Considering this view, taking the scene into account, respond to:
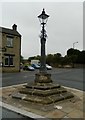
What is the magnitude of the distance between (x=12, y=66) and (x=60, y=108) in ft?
67.5

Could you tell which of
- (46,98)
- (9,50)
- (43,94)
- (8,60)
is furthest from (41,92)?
(9,50)

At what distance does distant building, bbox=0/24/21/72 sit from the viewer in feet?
84.1

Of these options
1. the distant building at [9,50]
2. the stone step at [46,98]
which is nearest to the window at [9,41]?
the distant building at [9,50]

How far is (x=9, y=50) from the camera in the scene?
1050 inches

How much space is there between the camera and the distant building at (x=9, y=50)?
84.1 ft

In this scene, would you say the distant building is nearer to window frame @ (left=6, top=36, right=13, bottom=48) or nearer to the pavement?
window frame @ (left=6, top=36, right=13, bottom=48)

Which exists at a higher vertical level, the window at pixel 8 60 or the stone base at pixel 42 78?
the window at pixel 8 60

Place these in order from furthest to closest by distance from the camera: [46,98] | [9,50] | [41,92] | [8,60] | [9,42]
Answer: [9,42] → [9,50] → [8,60] → [41,92] → [46,98]

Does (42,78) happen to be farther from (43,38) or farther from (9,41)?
(9,41)

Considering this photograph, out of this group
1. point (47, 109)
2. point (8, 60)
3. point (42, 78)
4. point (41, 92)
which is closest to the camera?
point (47, 109)

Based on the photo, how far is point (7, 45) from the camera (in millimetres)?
26469

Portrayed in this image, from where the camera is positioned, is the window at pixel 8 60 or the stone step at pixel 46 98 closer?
the stone step at pixel 46 98

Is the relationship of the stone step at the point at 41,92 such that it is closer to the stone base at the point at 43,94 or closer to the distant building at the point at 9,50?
the stone base at the point at 43,94

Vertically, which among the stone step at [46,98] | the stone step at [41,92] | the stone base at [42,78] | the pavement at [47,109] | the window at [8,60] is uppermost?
the window at [8,60]
